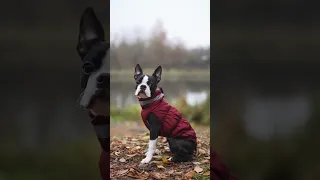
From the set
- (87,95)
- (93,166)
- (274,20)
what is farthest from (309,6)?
(93,166)

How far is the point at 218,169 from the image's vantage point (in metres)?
1.35

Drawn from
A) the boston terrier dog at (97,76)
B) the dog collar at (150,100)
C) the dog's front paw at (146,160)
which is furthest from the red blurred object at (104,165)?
the dog collar at (150,100)

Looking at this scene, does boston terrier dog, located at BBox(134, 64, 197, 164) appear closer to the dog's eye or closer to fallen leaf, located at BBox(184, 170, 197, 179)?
fallen leaf, located at BBox(184, 170, 197, 179)

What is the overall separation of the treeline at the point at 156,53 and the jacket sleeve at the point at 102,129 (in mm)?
222

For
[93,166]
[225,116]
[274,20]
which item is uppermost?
[274,20]

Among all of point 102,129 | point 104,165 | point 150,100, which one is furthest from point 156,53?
point 104,165

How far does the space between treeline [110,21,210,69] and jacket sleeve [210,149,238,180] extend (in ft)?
1.26

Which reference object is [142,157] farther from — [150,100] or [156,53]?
[156,53]

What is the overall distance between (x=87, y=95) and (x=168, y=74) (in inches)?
13.7

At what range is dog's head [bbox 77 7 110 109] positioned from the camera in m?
1.33

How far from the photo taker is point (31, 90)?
1.39 meters

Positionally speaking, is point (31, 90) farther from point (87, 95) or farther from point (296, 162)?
point (296, 162)

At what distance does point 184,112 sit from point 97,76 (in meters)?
0.39

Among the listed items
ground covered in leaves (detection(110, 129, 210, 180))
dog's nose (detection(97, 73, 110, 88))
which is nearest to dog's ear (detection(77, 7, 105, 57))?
dog's nose (detection(97, 73, 110, 88))
